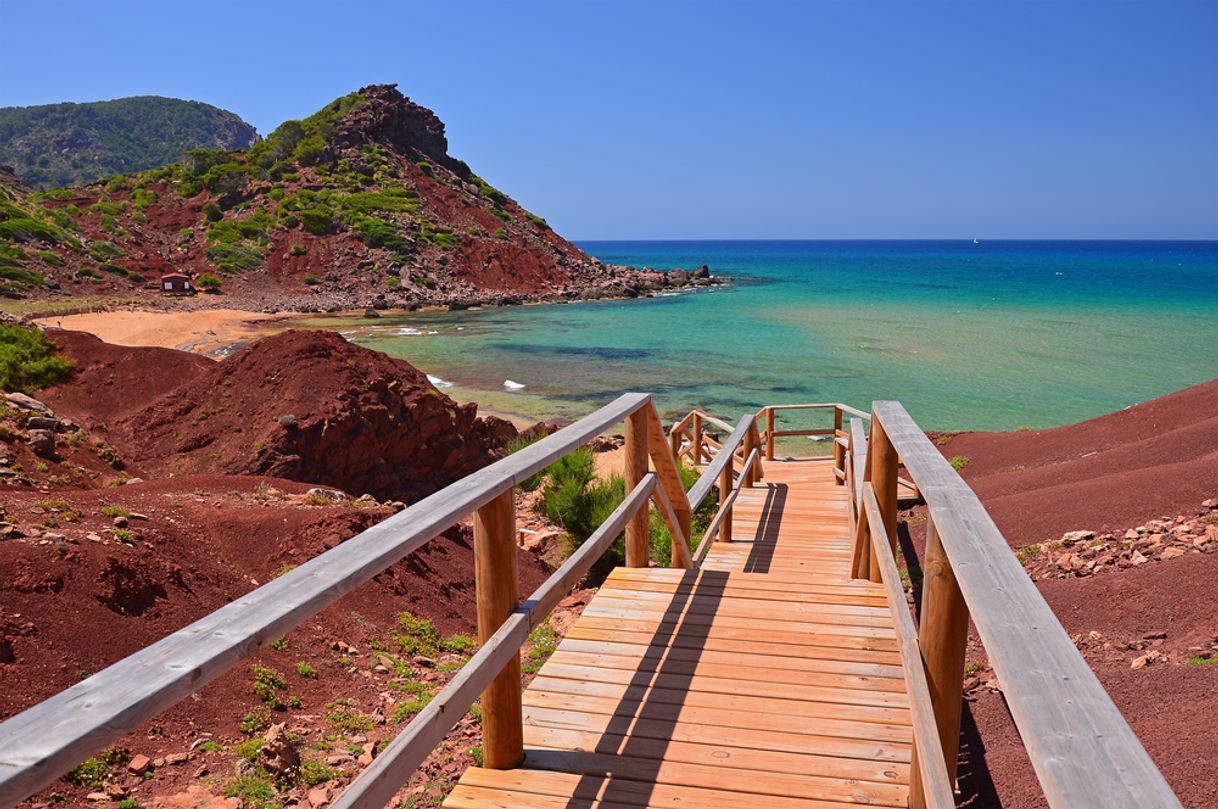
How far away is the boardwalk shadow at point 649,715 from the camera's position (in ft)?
9.78

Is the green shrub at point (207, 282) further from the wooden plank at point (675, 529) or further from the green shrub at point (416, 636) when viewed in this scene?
the wooden plank at point (675, 529)

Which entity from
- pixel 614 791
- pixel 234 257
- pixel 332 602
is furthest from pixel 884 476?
→ pixel 234 257

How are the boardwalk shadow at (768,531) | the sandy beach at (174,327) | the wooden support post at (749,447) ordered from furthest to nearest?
the sandy beach at (174,327)
the wooden support post at (749,447)
the boardwalk shadow at (768,531)

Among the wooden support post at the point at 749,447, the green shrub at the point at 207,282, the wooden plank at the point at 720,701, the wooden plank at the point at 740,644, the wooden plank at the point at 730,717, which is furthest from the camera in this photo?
the green shrub at the point at 207,282

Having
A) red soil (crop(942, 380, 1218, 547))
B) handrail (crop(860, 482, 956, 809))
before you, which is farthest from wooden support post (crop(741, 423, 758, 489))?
handrail (crop(860, 482, 956, 809))

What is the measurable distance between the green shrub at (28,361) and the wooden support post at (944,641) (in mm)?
15848

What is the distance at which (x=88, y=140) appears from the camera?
17175cm

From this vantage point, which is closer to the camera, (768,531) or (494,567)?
(494,567)

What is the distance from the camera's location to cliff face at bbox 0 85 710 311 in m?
55.3

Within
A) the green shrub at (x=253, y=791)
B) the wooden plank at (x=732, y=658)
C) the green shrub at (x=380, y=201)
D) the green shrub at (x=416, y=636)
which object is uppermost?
the green shrub at (x=380, y=201)

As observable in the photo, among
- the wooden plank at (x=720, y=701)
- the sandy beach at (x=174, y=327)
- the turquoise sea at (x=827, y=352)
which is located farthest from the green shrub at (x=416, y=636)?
→ the sandy beach at (x=174, y=327)

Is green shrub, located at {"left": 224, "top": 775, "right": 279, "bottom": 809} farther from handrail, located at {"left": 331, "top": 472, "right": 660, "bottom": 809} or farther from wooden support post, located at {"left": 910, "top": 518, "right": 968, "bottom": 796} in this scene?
wooden support post, located at {"left": 910, "top": 518, "right": 968, "bottom": 796}

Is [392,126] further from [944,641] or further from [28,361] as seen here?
[944,641]

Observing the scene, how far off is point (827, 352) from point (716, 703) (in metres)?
38.5
